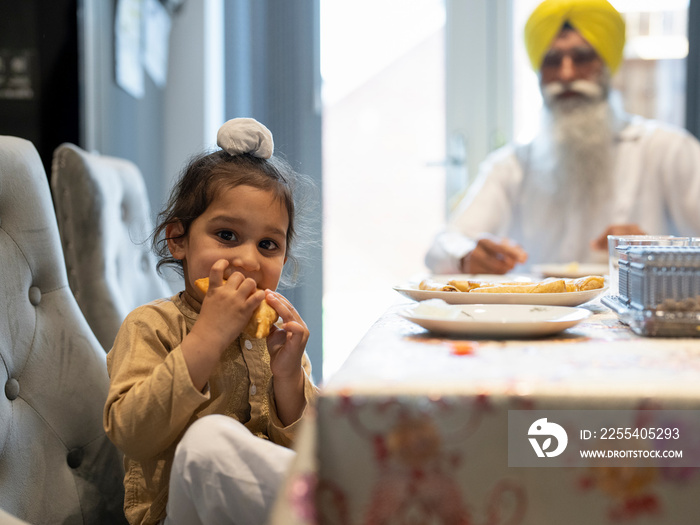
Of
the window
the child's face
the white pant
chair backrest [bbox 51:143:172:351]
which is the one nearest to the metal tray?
the white pant

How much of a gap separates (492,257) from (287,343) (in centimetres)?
94

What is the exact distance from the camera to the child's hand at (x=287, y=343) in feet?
2.77

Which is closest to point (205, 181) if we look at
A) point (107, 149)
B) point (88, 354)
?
point (88, 354)

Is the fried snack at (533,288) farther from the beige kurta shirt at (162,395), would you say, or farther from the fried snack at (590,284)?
the beige kurta shirt at (162,395)

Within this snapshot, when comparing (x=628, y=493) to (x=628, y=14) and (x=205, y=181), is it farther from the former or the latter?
(x=628, y=14)

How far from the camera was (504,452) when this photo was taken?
17.3 inches

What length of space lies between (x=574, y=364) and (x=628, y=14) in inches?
115

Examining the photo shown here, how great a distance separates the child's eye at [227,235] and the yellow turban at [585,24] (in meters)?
1.84

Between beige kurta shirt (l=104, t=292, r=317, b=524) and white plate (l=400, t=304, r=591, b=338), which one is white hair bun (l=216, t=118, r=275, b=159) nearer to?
beige kurta shirt (l=104, t=292, r=317, b=524)

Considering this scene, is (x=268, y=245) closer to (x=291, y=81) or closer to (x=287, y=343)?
(x=287, y=343)

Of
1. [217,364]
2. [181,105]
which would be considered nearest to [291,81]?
[181,105]

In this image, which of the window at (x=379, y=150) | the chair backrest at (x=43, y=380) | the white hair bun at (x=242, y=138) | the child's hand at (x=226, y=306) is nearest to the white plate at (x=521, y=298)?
the child's hand at (x=226, y=306)

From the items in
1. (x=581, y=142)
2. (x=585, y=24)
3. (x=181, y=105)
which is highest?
(x=585, y=24)

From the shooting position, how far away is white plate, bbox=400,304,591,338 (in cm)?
60
